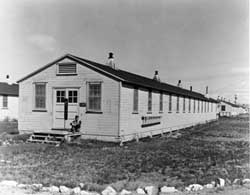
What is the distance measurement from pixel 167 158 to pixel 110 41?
441cm

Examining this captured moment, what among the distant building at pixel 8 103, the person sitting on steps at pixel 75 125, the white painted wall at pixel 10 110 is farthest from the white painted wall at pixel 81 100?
the distant building at pixel 8 103

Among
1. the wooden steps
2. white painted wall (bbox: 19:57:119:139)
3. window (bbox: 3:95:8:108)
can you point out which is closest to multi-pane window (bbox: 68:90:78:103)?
white painted wall (bbox: 19:57:119:139)

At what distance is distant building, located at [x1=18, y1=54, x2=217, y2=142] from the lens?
42.0ft

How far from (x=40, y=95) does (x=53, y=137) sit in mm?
2803

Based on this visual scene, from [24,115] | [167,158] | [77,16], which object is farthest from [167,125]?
[77,16]

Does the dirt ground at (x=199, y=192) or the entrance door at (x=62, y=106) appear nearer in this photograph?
the dirt ground at (x=199, y=192)

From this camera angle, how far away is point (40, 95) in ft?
46.7

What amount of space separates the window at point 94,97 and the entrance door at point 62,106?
2.12ft

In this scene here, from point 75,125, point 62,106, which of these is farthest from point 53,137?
point 62,106

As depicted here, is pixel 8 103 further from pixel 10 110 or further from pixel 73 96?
pixel 73 96

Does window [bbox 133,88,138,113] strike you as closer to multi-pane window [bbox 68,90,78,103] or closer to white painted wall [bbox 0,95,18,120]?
multi-pane window [bbox 68,90,78,103]

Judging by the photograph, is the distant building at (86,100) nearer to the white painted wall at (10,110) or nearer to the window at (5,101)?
the white painted wall at (10,110)

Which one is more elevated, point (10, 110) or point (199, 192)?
point (10, 110)

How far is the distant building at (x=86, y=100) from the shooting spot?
42.0 feet
